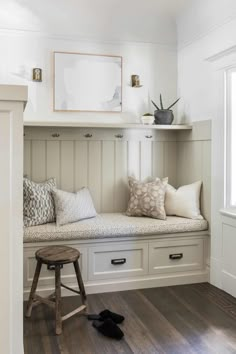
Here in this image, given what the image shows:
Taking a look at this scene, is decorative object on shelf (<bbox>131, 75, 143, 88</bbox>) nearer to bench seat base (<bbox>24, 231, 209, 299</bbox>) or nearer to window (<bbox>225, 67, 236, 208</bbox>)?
window (<bbox>225, 67, 236, 208</bbox>)

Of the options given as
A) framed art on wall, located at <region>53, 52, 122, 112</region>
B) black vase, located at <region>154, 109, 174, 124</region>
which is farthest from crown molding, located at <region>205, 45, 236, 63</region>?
framed art on wall, located at <region>53, 52, 122, 112</region>

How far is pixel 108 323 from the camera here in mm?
2547

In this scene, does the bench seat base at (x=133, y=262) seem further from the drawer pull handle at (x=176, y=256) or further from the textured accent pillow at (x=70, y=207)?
the textured accent pillow at (x=70, y=207)

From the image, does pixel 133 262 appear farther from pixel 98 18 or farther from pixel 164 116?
pixel 98 18

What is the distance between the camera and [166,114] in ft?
12.9

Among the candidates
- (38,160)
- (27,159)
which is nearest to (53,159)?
(38,160)

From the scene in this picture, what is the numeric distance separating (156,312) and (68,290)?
780 mm

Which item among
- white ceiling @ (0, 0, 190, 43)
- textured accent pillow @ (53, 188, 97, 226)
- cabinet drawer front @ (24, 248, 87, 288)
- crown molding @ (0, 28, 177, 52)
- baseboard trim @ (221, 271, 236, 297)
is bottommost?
baseboard trim @ (221, 271, 236, 297)

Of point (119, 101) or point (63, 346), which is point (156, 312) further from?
point (119, 101)

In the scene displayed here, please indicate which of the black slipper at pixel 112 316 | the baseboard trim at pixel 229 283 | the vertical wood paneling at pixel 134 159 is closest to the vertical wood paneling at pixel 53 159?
the vertical wood paneling at pixel 134 159

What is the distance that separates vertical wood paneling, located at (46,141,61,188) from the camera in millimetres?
3785

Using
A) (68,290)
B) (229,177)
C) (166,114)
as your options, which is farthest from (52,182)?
(229,177)

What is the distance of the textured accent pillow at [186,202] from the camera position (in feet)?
11.9

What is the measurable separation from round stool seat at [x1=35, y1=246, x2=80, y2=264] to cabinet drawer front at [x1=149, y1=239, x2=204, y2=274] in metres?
0.88
